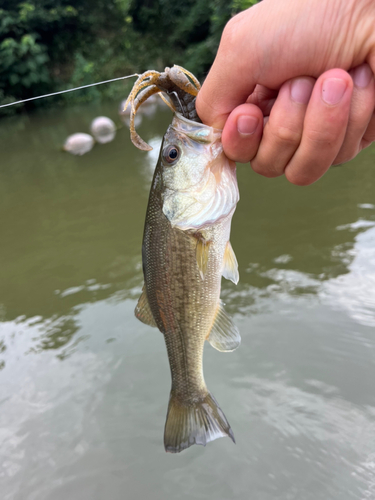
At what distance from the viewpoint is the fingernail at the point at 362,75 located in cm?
105

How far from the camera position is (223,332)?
1706 mm

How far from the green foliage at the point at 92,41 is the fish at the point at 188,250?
17.5m

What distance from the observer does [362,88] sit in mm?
1068

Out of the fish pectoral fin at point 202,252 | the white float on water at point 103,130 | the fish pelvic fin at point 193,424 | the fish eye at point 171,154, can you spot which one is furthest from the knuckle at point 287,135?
the white float on water at point 103,130

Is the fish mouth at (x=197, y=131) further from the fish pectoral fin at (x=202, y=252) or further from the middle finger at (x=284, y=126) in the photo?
the fish pectoral fin at (x=202, y=252)

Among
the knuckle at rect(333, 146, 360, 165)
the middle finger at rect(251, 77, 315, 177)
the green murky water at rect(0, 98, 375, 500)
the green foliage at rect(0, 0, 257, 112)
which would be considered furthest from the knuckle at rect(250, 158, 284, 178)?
the green foliage at rect(0, 0, 257, 112)

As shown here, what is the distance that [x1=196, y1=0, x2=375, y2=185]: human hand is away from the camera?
0.99 metres

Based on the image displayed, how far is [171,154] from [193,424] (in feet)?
4.61

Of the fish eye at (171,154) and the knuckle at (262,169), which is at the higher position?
the fish eye at (171,154)

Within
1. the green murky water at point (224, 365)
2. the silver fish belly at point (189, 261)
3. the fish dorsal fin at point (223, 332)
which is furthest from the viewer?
the green murky water at point (224, 365)

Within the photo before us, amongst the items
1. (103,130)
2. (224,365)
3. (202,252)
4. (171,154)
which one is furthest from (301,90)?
(103,130)

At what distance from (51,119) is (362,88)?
52.0ft

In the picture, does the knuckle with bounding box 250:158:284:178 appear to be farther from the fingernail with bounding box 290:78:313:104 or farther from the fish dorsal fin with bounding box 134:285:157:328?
the fish dorsal fin with bounding box 134:285:157:328

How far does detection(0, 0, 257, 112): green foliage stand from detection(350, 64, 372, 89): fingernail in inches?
695
